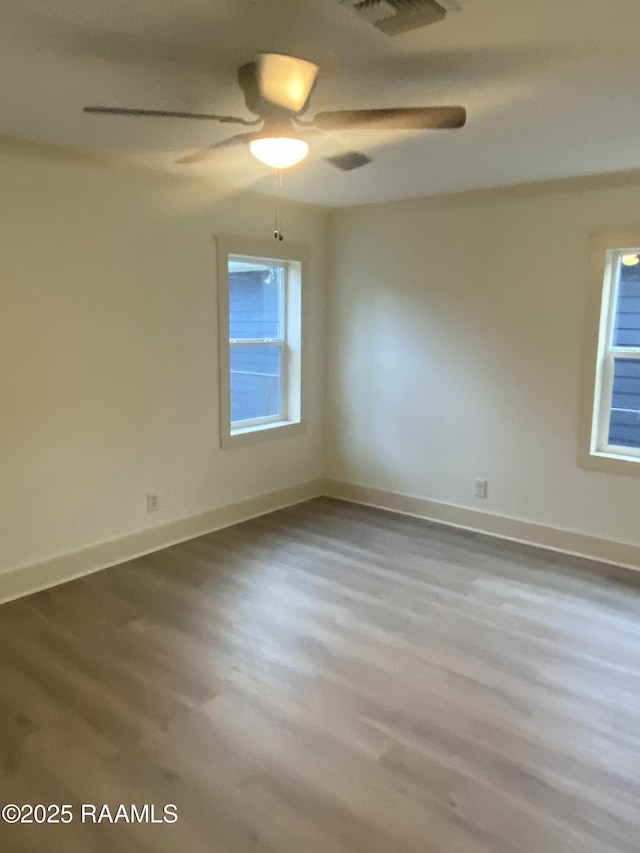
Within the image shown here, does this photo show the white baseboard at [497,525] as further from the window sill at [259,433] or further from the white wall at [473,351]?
the window sill at [259,433]

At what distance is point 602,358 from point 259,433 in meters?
2.39

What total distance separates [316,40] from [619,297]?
2720 mm

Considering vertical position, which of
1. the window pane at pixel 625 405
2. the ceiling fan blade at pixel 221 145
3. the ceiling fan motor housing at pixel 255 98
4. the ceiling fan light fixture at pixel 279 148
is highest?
the ceiling fan motor housing at pixel 255 98

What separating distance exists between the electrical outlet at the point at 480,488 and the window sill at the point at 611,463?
2.24 ft

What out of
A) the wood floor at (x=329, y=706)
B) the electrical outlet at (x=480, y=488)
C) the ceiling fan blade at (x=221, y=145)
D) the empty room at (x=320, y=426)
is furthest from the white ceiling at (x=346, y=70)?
the wood floor at (x=329, y=706)

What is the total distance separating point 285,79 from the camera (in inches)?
84.5

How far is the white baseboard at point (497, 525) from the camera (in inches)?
157

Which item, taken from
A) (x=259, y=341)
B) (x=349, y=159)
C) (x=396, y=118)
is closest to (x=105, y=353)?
(x=259, y=341)

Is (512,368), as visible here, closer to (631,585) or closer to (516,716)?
(631,585)

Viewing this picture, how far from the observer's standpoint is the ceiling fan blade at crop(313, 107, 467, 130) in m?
1.99

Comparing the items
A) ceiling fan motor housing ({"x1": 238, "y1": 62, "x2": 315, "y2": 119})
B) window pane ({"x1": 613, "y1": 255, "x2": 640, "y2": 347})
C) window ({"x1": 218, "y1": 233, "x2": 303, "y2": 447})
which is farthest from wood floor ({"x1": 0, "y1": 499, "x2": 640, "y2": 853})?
ceiling fan motor housing ({"x1": 238, "y1": 62, "x2": 315, "y2": 119})

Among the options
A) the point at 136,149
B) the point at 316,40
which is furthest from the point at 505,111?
the point at 136,149

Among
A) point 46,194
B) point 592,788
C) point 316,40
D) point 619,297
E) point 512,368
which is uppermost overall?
point 316,40

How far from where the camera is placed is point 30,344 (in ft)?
11.1
